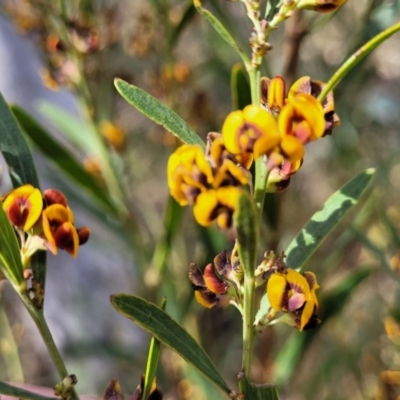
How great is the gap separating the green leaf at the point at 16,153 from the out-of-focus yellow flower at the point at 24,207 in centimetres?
7

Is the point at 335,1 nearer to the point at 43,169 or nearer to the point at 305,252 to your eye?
the point at 305,252

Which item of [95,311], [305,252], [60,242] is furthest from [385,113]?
[60,242]

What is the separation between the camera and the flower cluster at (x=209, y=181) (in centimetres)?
39

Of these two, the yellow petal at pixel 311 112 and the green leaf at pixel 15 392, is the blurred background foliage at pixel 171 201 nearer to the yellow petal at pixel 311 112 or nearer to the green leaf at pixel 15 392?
the yellow petal at pixel 311 112

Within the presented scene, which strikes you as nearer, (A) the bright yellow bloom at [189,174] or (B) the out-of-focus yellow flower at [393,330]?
(A) the bright yellow bloom at [189,174]

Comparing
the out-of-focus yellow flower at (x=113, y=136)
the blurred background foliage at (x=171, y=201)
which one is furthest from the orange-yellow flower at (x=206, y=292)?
the out-of-focus yellow flower at (x=113, y=136)

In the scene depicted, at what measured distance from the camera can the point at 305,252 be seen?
21.3 inches

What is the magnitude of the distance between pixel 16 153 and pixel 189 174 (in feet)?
0.83

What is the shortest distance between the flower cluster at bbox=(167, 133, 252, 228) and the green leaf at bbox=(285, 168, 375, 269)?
16cm

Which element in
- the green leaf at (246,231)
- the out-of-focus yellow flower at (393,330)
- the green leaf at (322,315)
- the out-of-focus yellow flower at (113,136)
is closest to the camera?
the green leaf at (246,231)

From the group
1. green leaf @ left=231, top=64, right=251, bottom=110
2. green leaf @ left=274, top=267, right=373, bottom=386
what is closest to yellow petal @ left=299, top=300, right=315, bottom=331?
green leaf @ left=231, top=64, right=251, bottom=110

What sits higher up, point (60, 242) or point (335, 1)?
point (335, 1)

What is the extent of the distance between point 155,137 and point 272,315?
40.9 inches

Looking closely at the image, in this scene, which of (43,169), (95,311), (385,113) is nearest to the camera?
(43,169)
